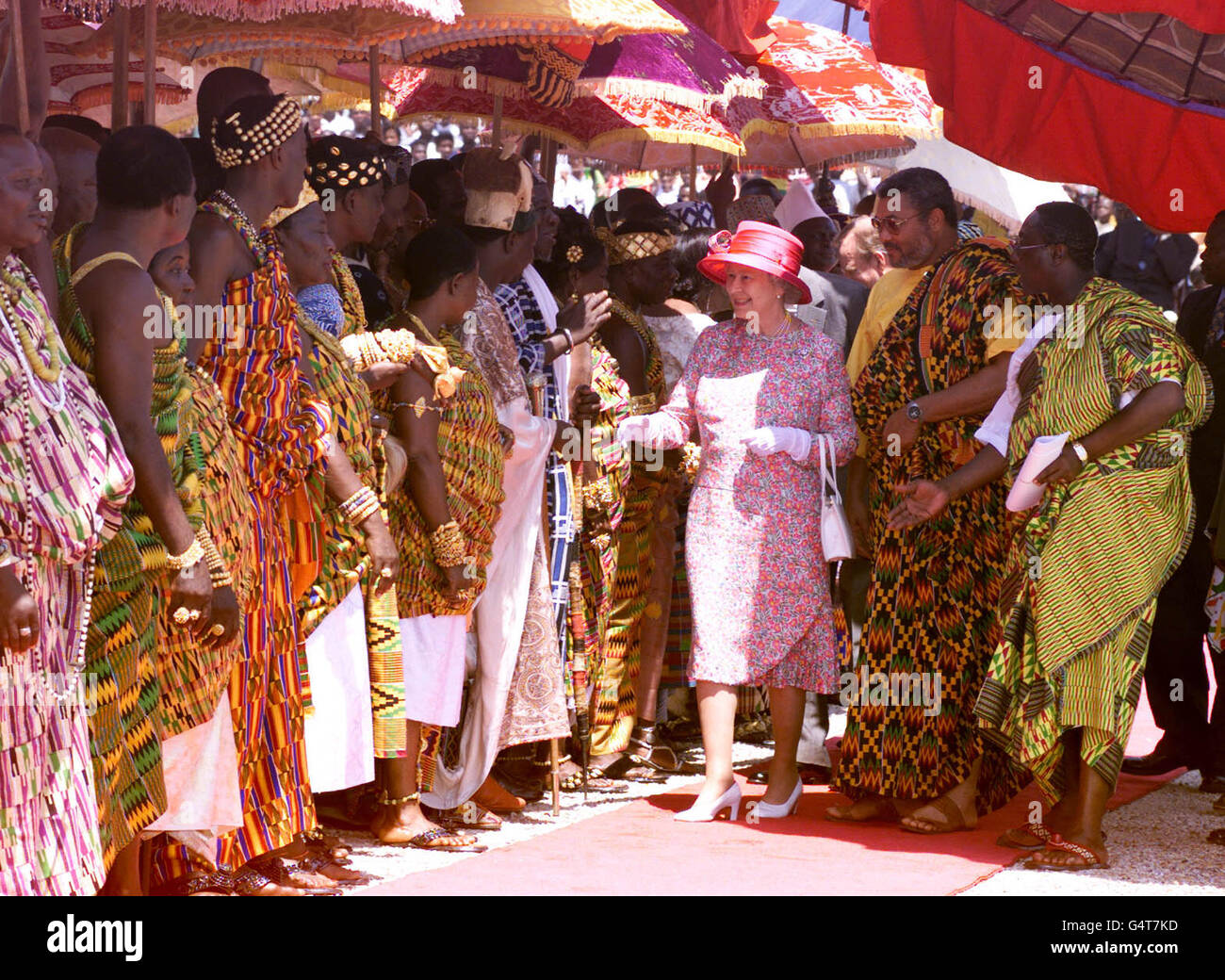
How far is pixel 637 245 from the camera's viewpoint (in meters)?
8.35

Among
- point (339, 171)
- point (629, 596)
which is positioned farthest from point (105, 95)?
point (629, 596)

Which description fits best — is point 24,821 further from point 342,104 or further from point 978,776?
point 342,104

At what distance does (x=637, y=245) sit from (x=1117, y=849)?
352cm

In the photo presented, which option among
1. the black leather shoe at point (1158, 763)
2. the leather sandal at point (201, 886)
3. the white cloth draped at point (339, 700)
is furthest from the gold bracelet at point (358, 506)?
the black leather shoe at point (1158, 763)

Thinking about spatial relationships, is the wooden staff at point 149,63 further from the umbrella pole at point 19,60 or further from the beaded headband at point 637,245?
the beaded headband at point 637,245

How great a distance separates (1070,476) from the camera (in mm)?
6379

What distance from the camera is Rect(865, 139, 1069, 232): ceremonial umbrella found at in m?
13.0

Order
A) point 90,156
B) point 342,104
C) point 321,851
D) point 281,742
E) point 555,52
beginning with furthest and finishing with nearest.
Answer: point 342,104, point 555,52, point 321,851, point 281,742, point 90,156

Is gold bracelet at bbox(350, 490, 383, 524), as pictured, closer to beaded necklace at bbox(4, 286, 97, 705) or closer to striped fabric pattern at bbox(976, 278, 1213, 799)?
beaded necklace at bbox(4, 286, 97, 705)

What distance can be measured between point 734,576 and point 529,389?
118 centimetres

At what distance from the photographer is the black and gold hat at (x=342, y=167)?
6.33 metres

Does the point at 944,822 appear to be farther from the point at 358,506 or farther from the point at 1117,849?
the point at 358,506

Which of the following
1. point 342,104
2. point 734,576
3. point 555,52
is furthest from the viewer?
point 342,104

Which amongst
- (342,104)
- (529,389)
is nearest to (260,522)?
(529,389)
